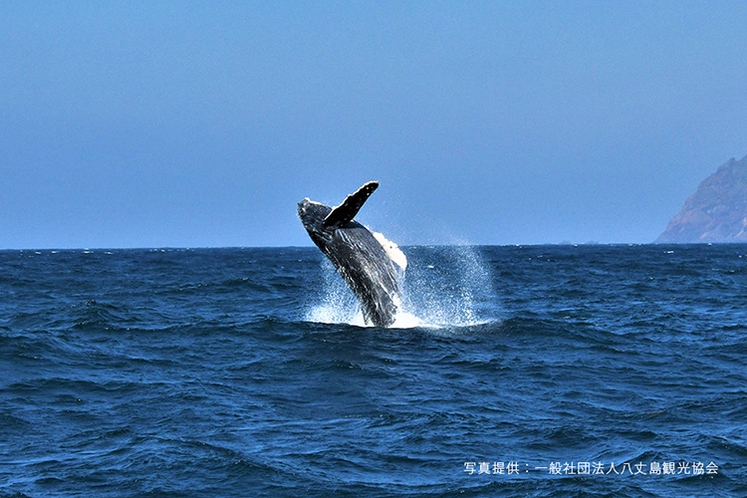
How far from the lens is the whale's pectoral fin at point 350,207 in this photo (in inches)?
431

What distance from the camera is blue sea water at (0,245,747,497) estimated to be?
7.11 meters

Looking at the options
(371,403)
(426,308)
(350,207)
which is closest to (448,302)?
(426,308)

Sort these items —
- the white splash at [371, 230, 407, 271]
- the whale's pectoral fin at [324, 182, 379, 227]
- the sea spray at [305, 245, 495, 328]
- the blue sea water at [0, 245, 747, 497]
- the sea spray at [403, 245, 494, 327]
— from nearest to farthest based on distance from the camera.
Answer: the blue sea water at [0, 245, 747, 497], the whale's pectoral fin at [324, 182, 379, 227], the white splash at [371, 230, 407, 271], the sea spray at [305, 245, 495, 328], the sea spray at [403, 245, 494, 327]

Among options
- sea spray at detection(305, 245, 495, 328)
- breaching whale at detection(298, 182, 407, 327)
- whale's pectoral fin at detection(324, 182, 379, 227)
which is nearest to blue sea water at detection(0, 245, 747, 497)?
sea spray at detection(305, 245, 495, 328)

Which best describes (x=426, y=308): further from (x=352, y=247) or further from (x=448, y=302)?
(x=352, y=247)

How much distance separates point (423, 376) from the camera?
10883 millimetres

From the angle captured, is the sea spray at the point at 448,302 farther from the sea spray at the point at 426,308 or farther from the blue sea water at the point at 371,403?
the blue sea water at the point at 371,403

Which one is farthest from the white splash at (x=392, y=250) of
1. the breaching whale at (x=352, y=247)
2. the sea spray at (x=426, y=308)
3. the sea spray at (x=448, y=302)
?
the sea spray at (x=448, y=302)

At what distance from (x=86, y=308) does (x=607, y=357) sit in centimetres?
1058

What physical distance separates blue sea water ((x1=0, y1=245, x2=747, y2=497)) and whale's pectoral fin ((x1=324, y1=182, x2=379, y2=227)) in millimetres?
1805

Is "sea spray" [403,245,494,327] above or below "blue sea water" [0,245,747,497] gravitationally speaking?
above

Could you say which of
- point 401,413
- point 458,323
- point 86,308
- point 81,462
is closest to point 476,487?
point 401,413

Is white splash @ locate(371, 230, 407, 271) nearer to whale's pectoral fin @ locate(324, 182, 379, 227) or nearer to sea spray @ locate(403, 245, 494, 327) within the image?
whale's pectoral fin @ locate(324, 182, 379, 227)

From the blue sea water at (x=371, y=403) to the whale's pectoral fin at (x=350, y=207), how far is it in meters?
1.81
